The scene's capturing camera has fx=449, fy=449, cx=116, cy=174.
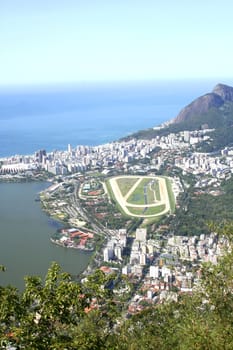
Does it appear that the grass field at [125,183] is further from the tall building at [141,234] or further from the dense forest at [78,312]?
the dense forest at [78,312]

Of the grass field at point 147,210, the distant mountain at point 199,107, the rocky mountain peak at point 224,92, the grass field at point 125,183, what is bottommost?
the grass field at point 147,210

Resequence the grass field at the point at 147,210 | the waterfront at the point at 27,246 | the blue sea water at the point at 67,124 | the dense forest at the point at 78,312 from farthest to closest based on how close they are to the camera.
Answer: the blue sea water at the point at 67,124 → the grass field at the point at 147,210 → the waterfront at the point at 27,246 → the dense forest at the point at 78,312

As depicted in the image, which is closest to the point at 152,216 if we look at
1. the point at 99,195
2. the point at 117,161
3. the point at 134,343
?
the point at 99,195

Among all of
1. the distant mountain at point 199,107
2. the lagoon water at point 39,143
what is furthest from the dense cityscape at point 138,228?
the distant mountain at point 199,107

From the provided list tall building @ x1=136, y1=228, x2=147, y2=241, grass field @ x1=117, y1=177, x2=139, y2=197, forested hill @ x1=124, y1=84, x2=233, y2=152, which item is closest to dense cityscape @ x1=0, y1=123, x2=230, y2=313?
tall building @ x1=136, y1=228, x2=147, y2=241

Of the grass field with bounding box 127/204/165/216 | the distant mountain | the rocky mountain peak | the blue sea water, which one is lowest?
the grass field with bounding box 127/204/165/216

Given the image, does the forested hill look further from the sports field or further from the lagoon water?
the sports field

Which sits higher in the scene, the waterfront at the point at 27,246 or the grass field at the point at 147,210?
the waterfront at the point at 27,246
